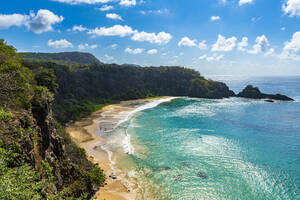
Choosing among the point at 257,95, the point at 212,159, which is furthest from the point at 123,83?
the point at 212,159

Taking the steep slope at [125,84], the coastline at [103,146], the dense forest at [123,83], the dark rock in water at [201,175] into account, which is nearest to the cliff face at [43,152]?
the coastline at [103,146]

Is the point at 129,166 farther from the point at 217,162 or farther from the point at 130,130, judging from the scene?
the point at 130,130

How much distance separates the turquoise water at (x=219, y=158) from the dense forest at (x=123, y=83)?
51491mm

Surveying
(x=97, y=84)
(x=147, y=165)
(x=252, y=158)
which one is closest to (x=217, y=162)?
(x=252, y=158)

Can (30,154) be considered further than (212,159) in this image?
No

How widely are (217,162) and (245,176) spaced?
202 inches

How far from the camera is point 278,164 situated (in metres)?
31.6

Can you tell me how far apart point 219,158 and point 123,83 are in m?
100

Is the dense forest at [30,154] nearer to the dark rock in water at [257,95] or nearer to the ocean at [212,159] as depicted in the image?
the ocean at [212,159]

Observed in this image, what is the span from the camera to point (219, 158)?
33.6m

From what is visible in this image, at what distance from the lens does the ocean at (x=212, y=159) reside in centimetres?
2484

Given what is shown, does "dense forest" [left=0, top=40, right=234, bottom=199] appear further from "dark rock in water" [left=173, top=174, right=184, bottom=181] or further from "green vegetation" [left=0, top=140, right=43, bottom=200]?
"dark rock in water" [left=173, top=174, right=184, bottom=181]

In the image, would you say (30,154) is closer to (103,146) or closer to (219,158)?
(103,146)

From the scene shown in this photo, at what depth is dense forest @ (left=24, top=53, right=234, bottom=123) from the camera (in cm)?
9531
